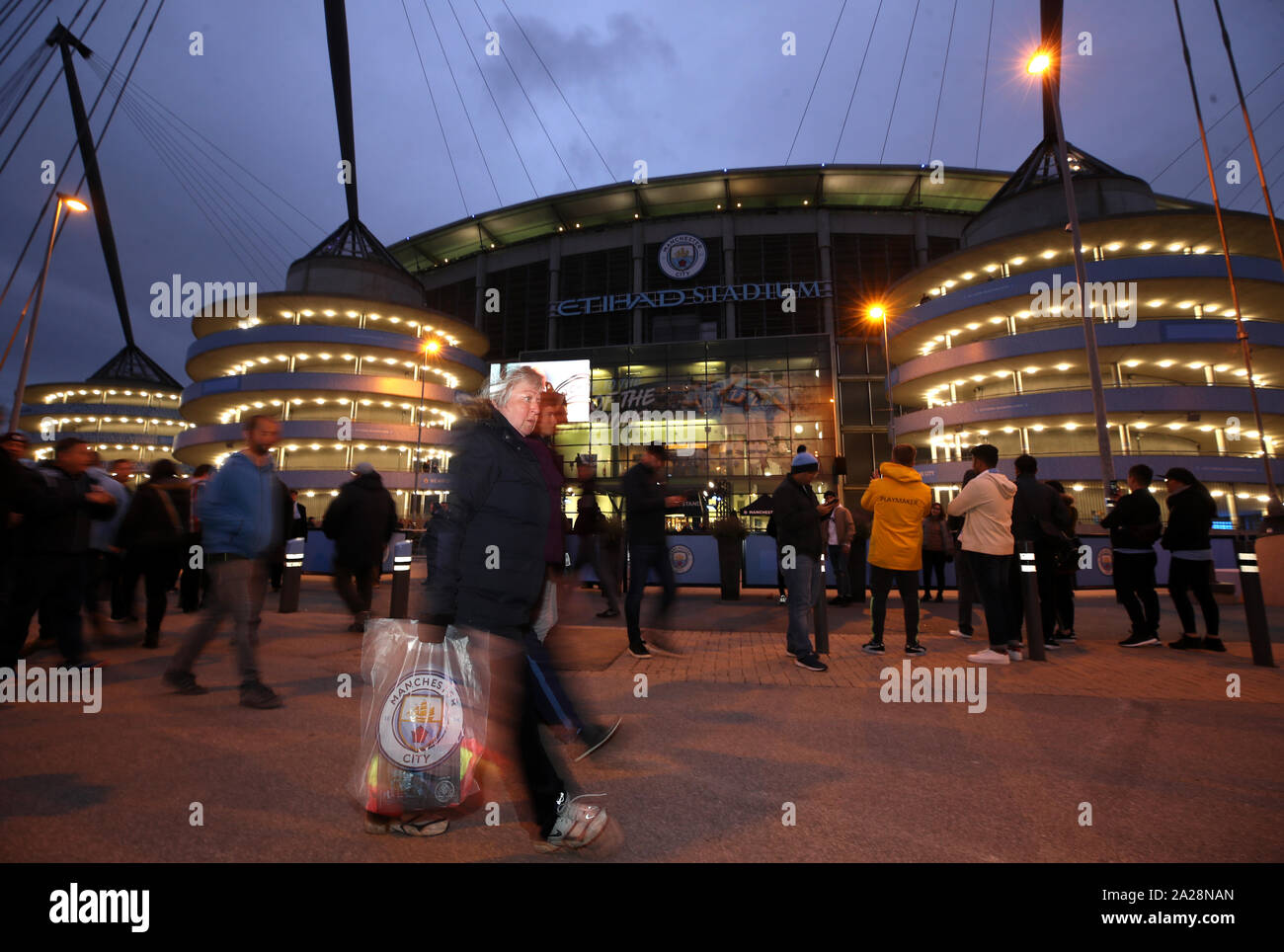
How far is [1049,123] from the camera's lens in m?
35.6

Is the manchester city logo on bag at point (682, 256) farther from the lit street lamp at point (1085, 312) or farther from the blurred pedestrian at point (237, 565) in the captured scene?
the blurred pedestrian at point (237, 565)

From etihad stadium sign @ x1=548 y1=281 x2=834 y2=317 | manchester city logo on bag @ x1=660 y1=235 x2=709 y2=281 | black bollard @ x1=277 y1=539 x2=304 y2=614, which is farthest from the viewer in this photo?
manchester city logo on bag @ x1=660 y1=235 x2=709 y2=281

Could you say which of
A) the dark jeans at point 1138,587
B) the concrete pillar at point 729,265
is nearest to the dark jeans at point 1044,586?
the dark jeans at point 1138,587

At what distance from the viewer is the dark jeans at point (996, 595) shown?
18.1ft

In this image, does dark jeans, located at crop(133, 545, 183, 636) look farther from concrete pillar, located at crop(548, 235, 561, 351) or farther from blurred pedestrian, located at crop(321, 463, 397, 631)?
concrete pillar, located at crop(548, 235, 561, 351)

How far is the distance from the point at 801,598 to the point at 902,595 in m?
1.15

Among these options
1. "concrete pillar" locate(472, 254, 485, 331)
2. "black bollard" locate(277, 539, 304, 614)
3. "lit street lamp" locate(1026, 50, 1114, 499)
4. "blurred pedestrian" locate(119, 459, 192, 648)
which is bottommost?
"black bollard" locate(277, 539, 304, 614)

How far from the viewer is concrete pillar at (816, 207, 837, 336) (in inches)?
1610

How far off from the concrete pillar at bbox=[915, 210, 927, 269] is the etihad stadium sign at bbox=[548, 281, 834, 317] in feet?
26.1

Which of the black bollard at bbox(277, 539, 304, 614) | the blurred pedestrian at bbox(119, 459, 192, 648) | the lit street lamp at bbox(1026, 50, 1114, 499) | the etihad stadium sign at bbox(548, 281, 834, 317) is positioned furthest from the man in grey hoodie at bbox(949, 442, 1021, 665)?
the etihad stadium sign at bbox(548, 281, 834, 317)

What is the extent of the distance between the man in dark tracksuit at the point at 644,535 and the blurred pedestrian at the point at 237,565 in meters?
3.01

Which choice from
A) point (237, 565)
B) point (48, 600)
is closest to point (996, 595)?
point (237, 565)
